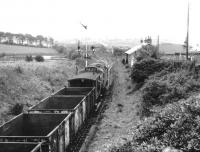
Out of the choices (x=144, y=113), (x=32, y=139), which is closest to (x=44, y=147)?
(x=32, y=139)

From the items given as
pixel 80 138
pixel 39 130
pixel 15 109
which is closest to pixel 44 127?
pixel 39 130

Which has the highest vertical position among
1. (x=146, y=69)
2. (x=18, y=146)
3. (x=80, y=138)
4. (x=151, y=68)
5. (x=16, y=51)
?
(x=16, y=51)

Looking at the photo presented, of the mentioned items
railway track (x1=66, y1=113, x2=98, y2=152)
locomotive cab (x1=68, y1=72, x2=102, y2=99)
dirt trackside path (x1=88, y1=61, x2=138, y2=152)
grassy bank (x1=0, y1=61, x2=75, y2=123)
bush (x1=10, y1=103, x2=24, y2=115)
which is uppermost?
locomotive cab (x1=68, y1=72, x2=102, y2=99)

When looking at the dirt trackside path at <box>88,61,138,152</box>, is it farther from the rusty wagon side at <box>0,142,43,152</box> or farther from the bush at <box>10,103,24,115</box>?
the bush at <box>10,103,24,115</box>

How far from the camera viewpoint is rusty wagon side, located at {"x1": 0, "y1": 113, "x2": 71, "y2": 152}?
30.2 ft

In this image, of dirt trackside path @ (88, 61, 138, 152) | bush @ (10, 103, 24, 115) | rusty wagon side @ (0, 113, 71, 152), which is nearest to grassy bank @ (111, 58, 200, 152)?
dirt trackside path @ (88, 61, 138, 152)

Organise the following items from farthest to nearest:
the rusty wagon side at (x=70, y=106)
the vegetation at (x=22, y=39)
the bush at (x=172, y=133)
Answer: the vegetation at (x=22, y=39)
the rusty wagon side at (x=70, y=106)
the bush at (x=172, y=133)

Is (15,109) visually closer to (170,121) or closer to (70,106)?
(70,106)

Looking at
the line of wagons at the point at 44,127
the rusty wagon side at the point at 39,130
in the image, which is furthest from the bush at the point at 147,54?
the rusty wagon side at the point at 39,130

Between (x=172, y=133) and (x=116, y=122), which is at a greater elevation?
(x=172, y=133)

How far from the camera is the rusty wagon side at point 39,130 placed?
30.2 feet

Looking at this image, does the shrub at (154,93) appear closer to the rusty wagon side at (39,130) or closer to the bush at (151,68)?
the bush at (151,68)

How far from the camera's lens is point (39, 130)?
39.6 ft

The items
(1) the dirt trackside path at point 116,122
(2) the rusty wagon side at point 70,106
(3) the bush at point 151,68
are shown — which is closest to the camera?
(2) the rusty wagon side at point 70,106
